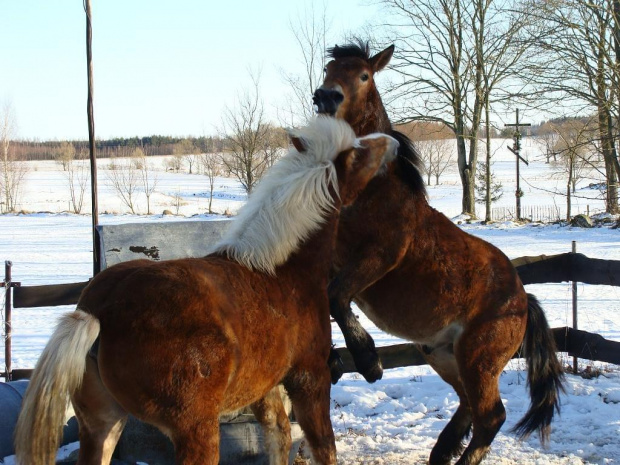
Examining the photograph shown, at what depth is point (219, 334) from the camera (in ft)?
9.31

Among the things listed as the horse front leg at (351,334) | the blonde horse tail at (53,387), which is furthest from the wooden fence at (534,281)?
the blonde horse tail at (53,387)

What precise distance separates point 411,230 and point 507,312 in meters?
0.99

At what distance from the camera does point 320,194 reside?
364 centimetres

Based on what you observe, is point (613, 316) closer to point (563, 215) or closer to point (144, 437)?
point (144, 437)

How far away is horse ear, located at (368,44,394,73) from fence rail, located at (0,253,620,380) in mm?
2765

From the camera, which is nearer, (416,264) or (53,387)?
(53,387)

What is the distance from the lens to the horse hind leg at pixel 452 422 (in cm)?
470

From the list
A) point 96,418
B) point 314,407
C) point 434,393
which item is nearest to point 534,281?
point 434,393

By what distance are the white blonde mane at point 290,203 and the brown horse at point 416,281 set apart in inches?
12.9

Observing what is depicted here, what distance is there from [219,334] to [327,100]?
182 centimetres

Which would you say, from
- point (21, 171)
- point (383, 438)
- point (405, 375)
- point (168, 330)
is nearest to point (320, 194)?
point (168, 330)

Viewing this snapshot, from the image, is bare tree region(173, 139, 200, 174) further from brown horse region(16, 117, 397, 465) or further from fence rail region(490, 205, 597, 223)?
brown horse region(16, 117, 397, 465)

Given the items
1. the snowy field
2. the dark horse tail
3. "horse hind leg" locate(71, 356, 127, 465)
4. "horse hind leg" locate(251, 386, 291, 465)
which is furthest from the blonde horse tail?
the dark horse tail

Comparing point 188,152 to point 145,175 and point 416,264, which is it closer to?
point 145,175
